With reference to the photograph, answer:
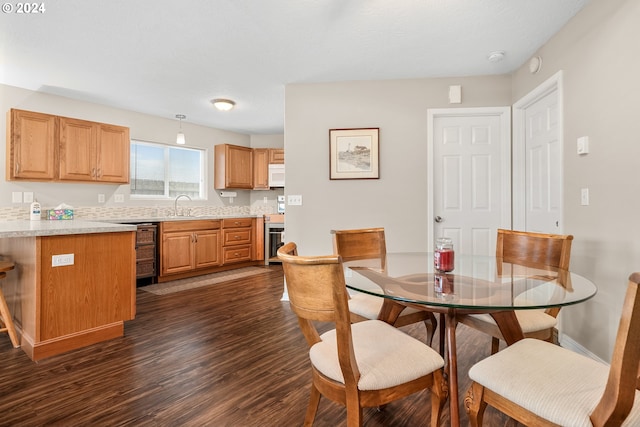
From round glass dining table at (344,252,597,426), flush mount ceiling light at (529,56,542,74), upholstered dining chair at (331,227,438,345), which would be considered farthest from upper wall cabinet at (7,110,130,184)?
flush mount ceiling light at (529,56,542,74)

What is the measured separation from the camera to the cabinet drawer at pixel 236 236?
5191 mm

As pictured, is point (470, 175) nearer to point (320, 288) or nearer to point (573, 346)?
point (573, 346)

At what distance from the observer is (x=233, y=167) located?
18.4 ft

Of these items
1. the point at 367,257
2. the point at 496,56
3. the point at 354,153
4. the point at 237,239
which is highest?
the point at 496,56

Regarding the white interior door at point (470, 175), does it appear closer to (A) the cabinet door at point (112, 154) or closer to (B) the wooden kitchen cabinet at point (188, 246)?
(B) the wooden kitchen cabinet at point (188, 246)

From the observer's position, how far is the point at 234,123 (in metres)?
5.38

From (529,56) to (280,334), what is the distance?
323 cm

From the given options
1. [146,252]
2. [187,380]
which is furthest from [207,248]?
[187,380]

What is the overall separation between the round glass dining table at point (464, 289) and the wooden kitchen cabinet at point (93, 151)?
3.63 m

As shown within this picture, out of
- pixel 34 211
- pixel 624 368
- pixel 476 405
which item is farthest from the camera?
pixel 34 211

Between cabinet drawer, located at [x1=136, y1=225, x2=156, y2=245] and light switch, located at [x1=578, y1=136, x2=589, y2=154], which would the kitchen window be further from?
light switch, located at [x1=578, y1=136, x2=589, y2=154]

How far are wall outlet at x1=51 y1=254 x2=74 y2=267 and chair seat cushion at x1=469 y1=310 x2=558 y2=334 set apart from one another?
2610mm

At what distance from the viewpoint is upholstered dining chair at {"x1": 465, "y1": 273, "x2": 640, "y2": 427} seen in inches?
32.3

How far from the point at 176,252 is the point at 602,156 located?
15.2ft
